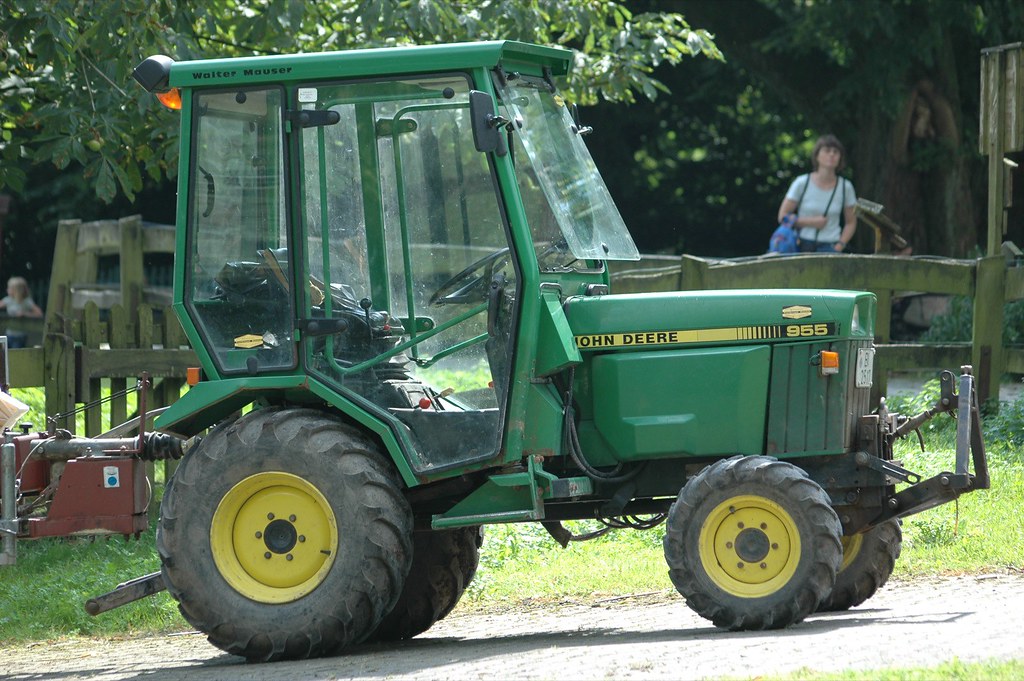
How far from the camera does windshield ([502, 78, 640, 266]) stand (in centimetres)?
685

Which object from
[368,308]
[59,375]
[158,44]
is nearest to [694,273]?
[158,44]

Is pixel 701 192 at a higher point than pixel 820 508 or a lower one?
higher

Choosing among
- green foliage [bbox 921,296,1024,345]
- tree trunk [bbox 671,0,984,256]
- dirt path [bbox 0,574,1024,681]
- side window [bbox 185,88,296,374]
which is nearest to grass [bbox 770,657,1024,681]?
dirt path [bbox 0,574,1024,681]

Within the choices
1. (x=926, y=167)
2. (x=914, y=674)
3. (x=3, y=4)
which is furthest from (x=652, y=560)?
(x=926, y=167)

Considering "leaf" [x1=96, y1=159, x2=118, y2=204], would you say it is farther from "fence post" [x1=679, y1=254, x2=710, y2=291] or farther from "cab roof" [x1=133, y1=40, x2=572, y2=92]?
"fence post" [x1=679, y1=254, x2=710, y2=291]

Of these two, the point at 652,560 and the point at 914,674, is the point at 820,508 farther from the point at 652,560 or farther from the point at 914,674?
the point at 652,560

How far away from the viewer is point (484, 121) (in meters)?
6.48

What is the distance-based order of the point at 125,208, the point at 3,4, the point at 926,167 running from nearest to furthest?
the point at 3,4, the point at 926,167, the point at 125,208

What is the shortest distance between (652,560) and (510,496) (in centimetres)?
220

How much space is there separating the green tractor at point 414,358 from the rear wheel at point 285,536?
0.01 m

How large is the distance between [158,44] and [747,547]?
5383mm

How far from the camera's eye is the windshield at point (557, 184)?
6.85 meters

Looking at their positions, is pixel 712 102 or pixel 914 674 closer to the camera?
pixel 914 674

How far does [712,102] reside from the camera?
2311 centimetres
